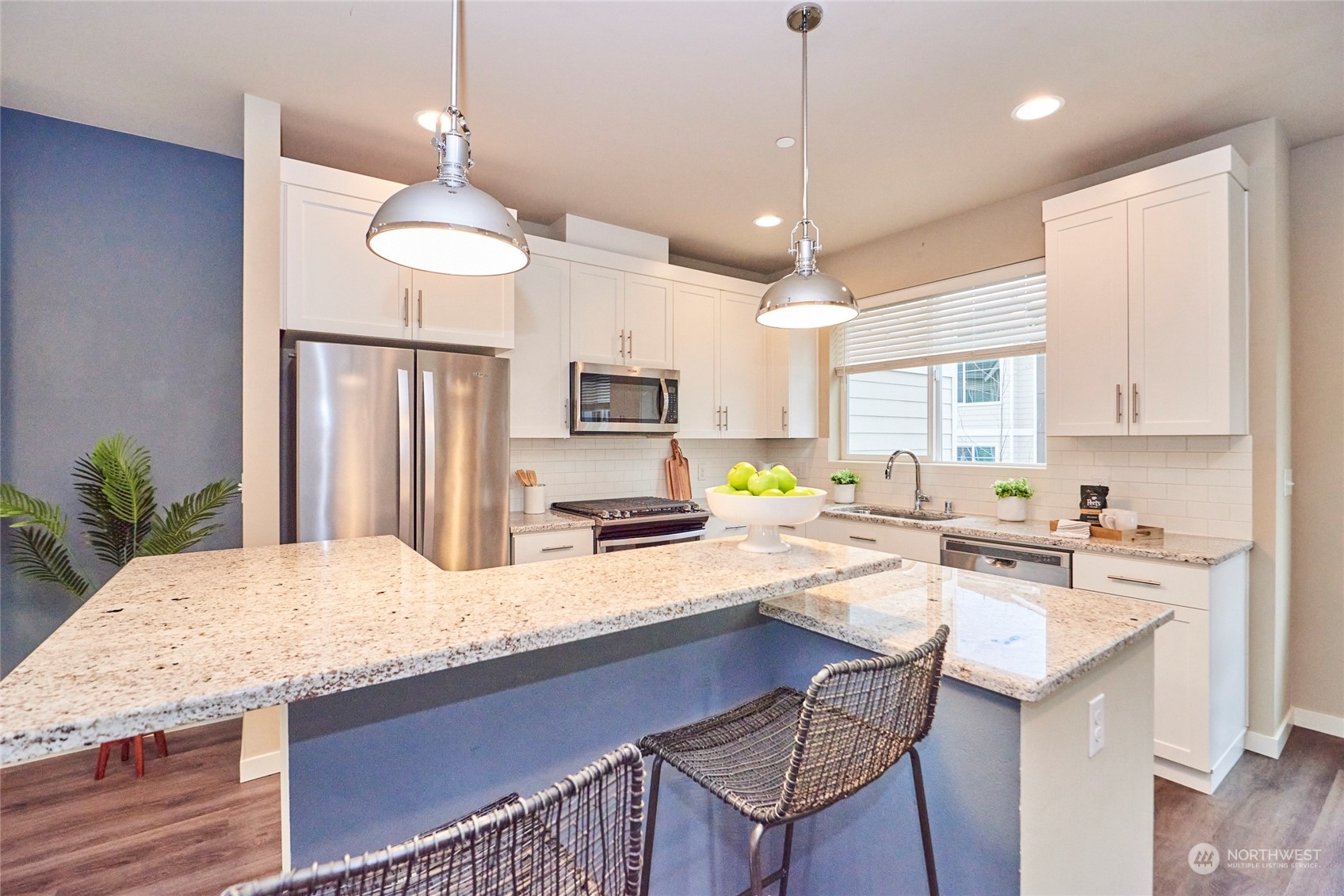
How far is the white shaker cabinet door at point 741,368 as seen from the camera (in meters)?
4.23

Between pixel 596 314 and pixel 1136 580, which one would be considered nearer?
pixel 1136 580

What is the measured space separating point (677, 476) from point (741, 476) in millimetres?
2843

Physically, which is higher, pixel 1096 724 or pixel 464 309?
pixel 464 309

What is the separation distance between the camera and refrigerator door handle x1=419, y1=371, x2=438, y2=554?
270 centimetres

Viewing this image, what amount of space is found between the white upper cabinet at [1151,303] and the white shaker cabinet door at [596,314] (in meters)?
2.27

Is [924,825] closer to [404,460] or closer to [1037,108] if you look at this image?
[404,460]

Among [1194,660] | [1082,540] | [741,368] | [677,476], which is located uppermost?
[741,368]

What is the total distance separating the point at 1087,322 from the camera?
292cm

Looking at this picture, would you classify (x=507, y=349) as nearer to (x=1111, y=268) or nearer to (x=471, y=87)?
(x=471, y=87)

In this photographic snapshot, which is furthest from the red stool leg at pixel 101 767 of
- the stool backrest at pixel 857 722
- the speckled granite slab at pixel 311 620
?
the stool backrest at pixel 857 722

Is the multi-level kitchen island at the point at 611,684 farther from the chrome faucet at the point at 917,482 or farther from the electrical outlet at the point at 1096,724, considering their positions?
the chrome faucet at the point at 917,482

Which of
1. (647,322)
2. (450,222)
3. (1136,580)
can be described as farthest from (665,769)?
(647,322)

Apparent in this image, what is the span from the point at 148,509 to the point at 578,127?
2425 millimetres

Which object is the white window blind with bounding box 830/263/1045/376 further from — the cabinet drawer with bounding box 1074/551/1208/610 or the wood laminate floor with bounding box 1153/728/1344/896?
the wood laminate floor with bounding box 1153/728/1344/896
